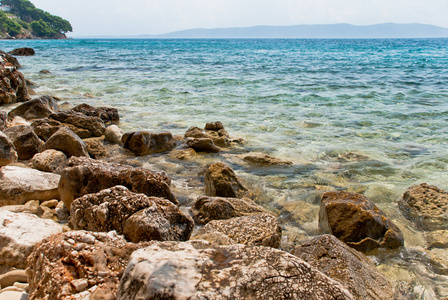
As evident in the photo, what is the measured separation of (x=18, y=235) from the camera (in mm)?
2570

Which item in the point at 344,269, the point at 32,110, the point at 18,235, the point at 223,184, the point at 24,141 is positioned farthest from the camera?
the point at 32,110

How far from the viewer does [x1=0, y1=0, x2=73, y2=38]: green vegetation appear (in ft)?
333

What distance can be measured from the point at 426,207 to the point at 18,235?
4.27 metres

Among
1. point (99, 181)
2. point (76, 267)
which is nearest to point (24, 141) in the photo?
point (99, 181)

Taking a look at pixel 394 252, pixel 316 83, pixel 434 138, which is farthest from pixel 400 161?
pixel 316 83

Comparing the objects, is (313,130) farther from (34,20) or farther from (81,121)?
(34,20)

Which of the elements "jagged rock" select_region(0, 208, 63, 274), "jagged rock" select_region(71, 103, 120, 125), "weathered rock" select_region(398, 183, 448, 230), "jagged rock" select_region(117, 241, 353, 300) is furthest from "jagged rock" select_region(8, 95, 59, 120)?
"weathered rock" select_region(398, 183, 448, 230)

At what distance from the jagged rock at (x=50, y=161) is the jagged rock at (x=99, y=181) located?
3.65 ft

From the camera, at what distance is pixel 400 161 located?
19.1ft

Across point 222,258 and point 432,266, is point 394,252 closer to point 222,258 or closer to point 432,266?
point 432,266

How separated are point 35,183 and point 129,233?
2.01m

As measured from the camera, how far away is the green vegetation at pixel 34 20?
101438 millimetres

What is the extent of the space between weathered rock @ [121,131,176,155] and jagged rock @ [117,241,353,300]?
446 centimetres

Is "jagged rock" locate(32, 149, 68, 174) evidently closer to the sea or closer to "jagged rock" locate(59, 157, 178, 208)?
"jagged rock" locate(59, 157, 178, 208)
